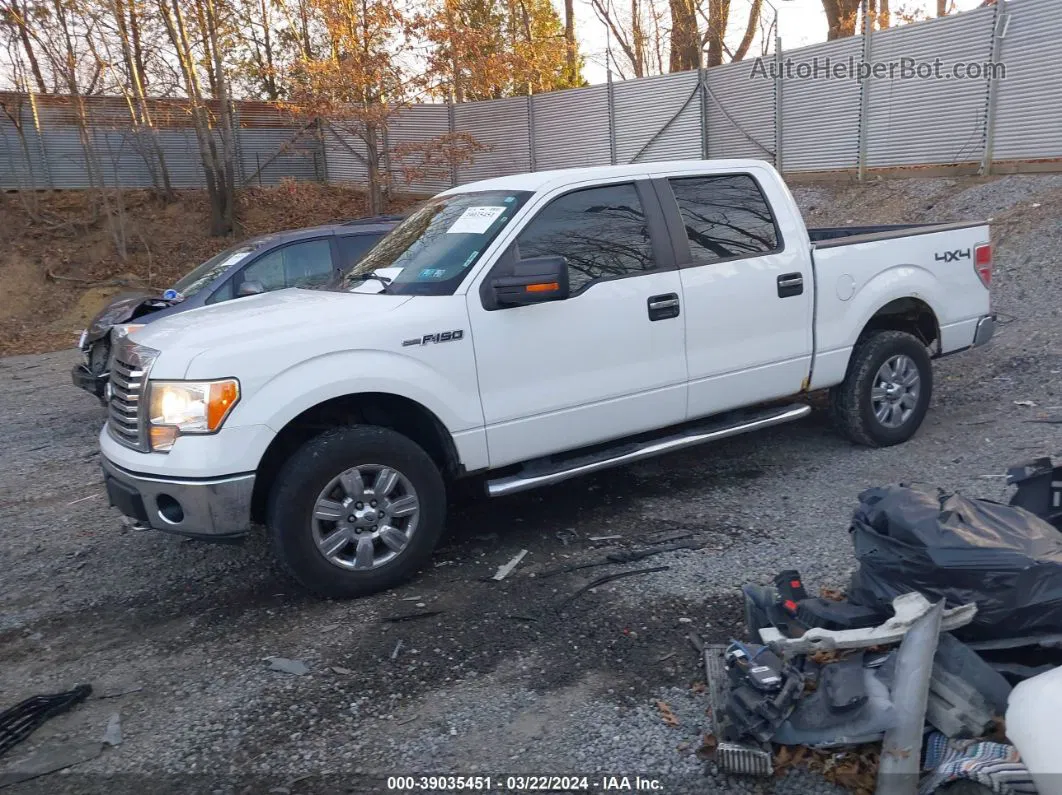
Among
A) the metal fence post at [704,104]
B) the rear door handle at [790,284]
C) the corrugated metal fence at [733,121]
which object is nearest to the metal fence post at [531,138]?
the corrugated metal fence at [733,121]

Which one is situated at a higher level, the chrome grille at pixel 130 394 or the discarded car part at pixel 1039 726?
the chrome grille at pixel 130 394

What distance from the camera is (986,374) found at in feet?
24.9

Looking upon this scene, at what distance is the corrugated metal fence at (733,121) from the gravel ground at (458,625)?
682cm

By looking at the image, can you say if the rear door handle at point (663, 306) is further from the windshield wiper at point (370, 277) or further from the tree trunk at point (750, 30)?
the tree trunk at point (750, 30)

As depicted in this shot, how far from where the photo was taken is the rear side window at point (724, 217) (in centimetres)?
526

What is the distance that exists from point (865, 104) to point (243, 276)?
10549mm

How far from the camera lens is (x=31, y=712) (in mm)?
3473

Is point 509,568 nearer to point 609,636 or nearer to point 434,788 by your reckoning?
point 609,636

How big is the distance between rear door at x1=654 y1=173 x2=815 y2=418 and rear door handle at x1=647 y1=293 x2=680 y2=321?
0.09 metres

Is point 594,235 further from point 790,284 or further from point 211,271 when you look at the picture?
point 211,271

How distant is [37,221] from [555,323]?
1771 cm

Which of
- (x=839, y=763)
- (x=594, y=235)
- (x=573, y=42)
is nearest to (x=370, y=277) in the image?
(x=594, y=235)

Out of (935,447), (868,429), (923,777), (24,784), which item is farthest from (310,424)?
(935,447)

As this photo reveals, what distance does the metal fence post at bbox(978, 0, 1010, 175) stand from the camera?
1167cm
